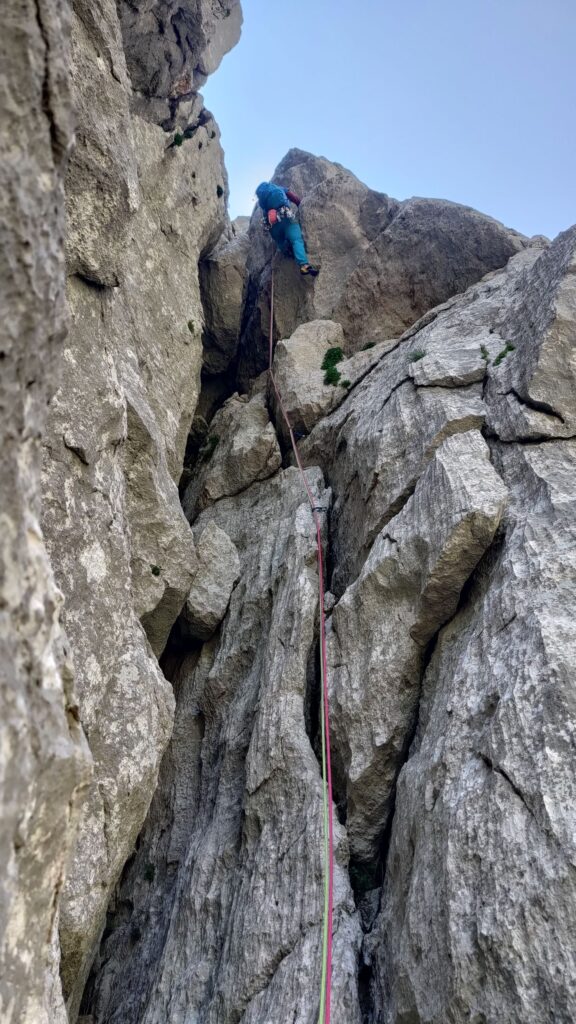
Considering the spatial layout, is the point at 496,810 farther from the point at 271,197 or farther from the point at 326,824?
the point at 271,197

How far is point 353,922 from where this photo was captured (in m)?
8.55

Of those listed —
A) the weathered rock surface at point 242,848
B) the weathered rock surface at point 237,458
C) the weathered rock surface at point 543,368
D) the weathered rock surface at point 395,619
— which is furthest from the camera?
the weathered rock surface at point 237,458

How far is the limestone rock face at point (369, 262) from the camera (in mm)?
19344

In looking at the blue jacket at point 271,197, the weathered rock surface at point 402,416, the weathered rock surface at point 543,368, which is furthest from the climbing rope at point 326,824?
the blue jacket at point 271,197

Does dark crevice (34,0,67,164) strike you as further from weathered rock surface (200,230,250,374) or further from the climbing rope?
weathered rock surface (200,230,250,374)

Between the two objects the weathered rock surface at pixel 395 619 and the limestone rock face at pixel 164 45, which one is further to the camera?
the limestone rock face at pixel 164 45

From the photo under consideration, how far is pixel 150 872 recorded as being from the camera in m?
11.7

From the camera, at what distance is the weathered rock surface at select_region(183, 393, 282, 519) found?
1736 centimetres

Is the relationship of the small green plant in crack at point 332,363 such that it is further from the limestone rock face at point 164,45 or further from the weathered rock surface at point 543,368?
the limestone rock face at point 164,45

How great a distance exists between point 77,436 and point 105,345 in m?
1.84

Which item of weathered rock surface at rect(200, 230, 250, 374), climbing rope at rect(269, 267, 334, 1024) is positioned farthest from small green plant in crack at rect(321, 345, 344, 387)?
climbing rope at rect(269, 267, 334, 1024)

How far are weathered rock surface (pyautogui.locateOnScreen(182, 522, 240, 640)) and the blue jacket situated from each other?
41.2 feet

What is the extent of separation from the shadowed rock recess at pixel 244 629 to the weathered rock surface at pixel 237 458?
116 millimetres

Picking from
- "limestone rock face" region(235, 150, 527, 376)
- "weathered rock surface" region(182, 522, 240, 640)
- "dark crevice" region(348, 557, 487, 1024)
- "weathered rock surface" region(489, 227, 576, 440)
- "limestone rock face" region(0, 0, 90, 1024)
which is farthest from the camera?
"limestone rock face" region(235, 150, 527, 376)
